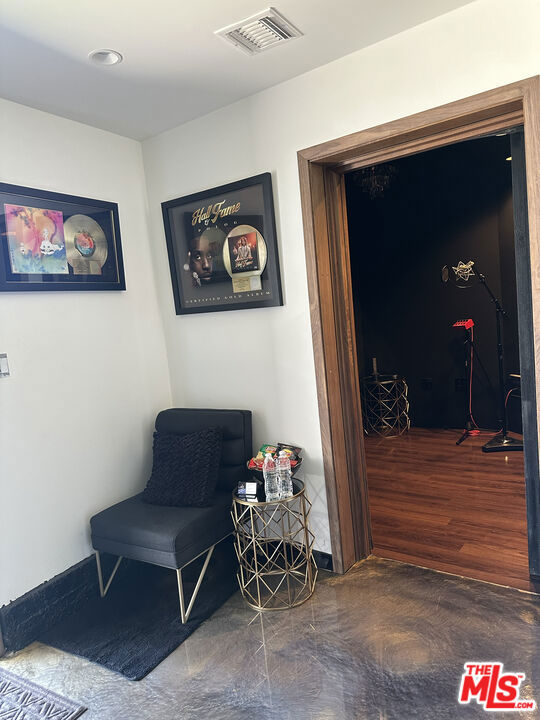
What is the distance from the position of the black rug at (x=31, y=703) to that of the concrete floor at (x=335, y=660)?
38 millimetres

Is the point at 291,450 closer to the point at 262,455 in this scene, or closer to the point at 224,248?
the point at 262,455

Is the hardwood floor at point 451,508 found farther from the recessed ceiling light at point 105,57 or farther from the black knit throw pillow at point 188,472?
the recessed ceiling light at point 105,57

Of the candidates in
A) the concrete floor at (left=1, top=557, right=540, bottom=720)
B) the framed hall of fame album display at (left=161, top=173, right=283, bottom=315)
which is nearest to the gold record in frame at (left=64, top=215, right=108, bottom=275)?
the framed hall of fame album display at (left=161, top=173, right=283, bottom=315)

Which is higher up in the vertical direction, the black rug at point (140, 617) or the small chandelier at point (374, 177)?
the small chandelier at point (374, 177)

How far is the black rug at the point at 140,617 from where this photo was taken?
227 cm

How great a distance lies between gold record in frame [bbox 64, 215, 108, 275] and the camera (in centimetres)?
277

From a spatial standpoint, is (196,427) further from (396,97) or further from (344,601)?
(396,97)

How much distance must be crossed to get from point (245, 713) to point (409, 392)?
4.06 meters

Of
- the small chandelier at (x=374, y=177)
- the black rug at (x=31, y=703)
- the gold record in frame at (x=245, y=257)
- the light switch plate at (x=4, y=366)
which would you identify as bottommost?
the black rug at (x=31, y=703)

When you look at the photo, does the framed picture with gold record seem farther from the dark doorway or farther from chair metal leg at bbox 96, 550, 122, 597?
the dark doorway

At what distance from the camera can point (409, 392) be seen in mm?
5516

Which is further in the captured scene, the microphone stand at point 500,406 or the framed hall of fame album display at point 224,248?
the microphone stand at point 500,406

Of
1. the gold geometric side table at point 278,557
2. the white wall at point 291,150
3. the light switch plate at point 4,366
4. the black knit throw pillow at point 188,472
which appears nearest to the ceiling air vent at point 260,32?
the white wall at point 291,150

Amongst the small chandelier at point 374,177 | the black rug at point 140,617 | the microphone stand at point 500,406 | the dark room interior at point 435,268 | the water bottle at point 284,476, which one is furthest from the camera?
the dark room interior at point 435,268
